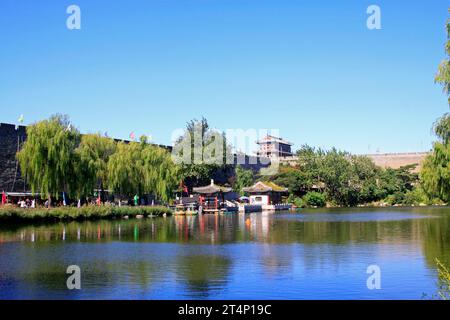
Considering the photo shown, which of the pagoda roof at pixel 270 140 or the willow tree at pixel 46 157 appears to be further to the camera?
the pagoda roof at pixel 270 140

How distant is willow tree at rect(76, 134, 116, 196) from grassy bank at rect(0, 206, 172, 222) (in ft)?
2.83

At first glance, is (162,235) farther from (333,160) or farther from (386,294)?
→ (333,160)

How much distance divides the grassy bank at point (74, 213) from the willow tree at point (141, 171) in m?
1.25

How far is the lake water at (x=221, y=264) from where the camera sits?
781 cm

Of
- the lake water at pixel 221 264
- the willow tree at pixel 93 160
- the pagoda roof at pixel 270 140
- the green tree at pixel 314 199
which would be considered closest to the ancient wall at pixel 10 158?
the willow tree at pixel 93 160

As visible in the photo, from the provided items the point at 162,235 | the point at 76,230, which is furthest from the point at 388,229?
the point at 76,230

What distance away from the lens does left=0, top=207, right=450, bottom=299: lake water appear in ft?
25.6

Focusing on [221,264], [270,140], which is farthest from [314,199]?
[221,264]

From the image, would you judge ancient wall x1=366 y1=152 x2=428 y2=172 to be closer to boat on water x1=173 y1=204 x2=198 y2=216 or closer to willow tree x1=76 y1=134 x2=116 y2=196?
boat on water x1=173 y1=204 x2=198 y2=216

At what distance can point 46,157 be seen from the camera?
22.0 m

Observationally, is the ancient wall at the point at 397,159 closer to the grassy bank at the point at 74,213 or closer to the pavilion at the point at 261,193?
the pavilion at the point at 261,193

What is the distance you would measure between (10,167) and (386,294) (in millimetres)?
22365

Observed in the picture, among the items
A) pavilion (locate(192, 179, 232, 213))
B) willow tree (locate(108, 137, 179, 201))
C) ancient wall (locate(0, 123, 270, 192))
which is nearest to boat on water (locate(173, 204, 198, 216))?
willow tree (locate(108, 137, 179, 201))

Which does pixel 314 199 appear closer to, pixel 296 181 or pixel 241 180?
pixel 296 181
